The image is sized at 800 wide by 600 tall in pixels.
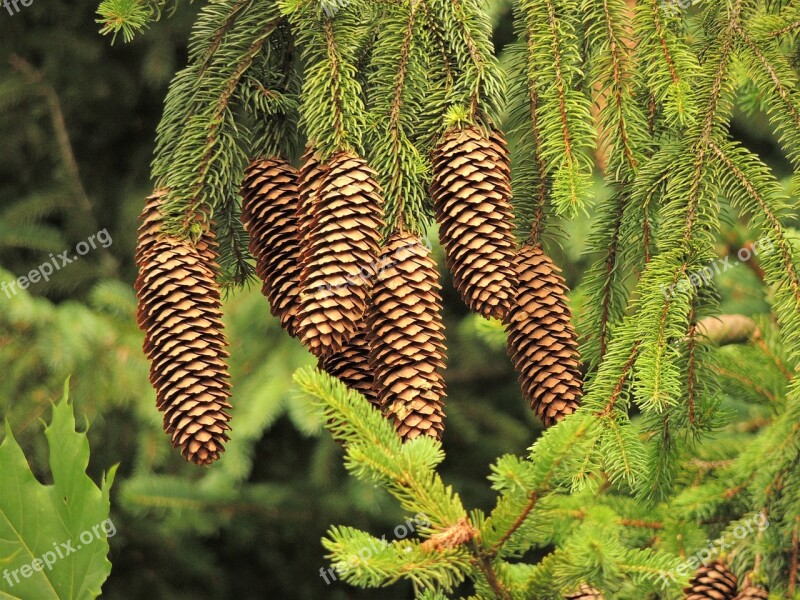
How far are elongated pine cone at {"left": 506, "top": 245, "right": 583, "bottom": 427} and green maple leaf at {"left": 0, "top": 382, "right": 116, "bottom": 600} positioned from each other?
519 millimetres

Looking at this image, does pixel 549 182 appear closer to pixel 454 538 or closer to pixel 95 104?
pixel 454 538

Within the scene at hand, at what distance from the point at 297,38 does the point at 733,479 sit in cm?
113

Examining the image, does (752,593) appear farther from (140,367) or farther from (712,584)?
(140,367)

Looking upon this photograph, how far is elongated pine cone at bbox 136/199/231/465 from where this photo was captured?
1.01 metres

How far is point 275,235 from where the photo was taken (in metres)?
1.10

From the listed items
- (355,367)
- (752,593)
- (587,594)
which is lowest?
(752,593)

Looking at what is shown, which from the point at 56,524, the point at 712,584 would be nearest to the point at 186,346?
the point at 56,524

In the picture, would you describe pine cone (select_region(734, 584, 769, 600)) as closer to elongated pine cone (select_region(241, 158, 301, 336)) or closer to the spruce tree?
the spruce tree

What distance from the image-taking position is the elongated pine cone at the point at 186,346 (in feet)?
3.33

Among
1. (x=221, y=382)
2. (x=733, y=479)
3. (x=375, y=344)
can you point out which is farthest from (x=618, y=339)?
(x=733, y=479)

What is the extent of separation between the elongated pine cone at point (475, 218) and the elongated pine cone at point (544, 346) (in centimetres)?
9

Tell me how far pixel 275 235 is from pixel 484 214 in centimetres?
25

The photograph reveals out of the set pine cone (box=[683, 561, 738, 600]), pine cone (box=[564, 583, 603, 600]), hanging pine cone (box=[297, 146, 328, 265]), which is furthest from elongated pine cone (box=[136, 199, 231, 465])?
pine cone (box=[683, 561, 738, 600])


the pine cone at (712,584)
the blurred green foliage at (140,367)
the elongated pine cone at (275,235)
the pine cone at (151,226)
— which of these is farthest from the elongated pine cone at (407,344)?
the blurred green foliage at (140,367)
